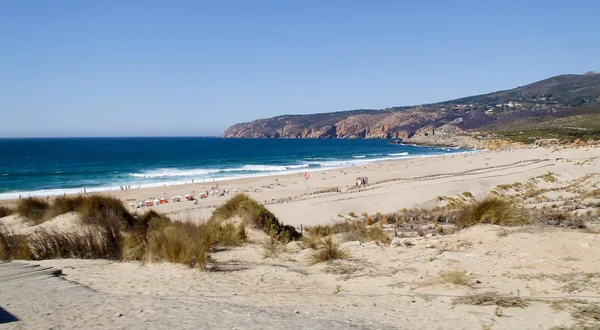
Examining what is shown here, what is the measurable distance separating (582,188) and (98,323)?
2533 centimetres

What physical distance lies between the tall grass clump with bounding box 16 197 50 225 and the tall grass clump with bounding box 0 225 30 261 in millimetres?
4916

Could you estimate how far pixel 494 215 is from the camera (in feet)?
36.0

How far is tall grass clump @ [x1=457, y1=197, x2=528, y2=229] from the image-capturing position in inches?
427

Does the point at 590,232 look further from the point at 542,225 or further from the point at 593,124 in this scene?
the point at 593,124

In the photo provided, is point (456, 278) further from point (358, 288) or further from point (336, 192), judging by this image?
point (336, 192)

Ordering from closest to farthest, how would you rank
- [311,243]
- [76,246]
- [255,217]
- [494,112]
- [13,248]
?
[13,248]
[76,246]
[311,243]
[255,217]
[494,112]

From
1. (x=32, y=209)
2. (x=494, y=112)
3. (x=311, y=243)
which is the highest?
(x=494, y=112)

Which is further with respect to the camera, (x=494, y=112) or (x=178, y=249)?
(x=494, y=112)

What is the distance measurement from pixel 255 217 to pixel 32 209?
778 cm

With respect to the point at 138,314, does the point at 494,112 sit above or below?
above

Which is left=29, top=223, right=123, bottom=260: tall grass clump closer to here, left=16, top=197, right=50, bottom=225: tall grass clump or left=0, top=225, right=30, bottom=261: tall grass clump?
left=0, top=225, right=30, bottom=261: tall grass clump

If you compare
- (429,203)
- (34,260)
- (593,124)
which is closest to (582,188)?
(429,203)

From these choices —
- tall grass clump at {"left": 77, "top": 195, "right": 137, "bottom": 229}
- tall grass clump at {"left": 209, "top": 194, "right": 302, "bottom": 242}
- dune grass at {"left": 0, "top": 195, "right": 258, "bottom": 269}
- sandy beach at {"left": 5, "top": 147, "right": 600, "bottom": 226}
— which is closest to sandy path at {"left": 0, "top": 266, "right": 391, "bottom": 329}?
dune grass at {"left": 0, "top": 195, "right": 258, "bottom": 269}

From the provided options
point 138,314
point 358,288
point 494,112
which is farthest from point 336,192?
point 494,112
